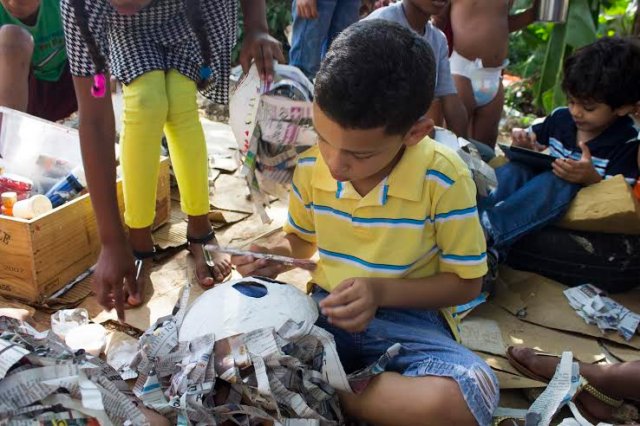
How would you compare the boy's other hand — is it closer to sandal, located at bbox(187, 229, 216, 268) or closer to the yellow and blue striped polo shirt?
sandal, located at bbox(187, 229, 216, 268)

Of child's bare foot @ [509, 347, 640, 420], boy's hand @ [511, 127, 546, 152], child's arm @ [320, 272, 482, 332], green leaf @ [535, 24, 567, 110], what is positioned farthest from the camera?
green leaf @ [535, 24, 567, 110]

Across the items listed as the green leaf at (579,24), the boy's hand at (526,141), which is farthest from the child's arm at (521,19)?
the boy's hand at (526,141)

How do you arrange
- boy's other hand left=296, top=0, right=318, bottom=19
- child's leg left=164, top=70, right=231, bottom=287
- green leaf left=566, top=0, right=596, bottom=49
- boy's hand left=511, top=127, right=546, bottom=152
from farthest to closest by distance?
green leaf left=566, top=0, right=596, bottom=49
boy's other hand left=296, top=0, right=318, bottom=19
boy's hand left=511, top=127, right=546, bottom=152
child's leg left=164, top=70, right=231, bottom=287

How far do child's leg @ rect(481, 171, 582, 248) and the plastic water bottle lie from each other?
1.33 metres

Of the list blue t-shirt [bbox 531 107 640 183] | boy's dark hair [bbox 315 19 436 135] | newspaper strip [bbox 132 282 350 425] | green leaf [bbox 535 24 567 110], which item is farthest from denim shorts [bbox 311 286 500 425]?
green leaf [bbox 535 24 567 110]

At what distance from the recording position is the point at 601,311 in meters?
1.92

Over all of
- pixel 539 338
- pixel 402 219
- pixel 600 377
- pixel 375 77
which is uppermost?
pixel 375 77

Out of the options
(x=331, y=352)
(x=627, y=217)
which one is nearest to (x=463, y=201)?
(x=331, y=352)

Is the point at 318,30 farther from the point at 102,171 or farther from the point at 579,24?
the point at 579,24

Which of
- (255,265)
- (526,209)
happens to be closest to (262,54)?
(255,265)

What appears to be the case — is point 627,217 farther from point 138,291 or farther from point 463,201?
point 138,291

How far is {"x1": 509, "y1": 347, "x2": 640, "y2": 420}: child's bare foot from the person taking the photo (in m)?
1.50

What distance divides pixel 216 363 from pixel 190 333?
0.32 ft

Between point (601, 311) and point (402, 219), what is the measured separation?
989 mm
